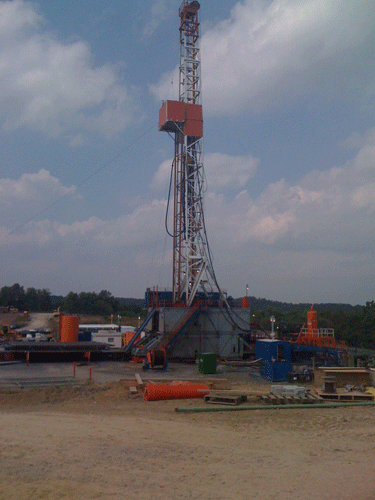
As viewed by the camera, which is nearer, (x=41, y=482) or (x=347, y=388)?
(x=41, y=482)

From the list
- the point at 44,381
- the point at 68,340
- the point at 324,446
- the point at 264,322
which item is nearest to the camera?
the point at 324,446

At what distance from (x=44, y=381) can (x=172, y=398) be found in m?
5.42

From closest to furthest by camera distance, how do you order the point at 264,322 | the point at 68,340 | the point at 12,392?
the point at 12,392 → the point at 68,340 → the point at 264,322

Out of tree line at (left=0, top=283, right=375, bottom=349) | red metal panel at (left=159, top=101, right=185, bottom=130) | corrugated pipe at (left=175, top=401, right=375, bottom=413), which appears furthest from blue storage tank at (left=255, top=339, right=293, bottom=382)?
tree line at (left=0, top=283, right=375, bottom=349)

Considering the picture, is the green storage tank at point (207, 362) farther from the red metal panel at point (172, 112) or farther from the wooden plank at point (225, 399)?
the red metal panel at point (172, 112)

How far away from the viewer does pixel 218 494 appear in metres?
6.25

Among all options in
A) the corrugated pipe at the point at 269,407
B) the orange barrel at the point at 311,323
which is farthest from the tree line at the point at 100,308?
the corrugated pipe at the point at 269,407

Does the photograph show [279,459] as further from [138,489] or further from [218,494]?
[138,489]

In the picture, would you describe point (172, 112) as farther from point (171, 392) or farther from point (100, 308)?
point (100, 308)

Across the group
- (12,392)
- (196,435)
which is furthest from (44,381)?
(196,435)

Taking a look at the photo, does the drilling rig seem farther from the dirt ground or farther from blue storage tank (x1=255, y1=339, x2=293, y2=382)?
the dirt ground

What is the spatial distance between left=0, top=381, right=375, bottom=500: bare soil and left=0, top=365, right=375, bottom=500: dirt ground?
2cm

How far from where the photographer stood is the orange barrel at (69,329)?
29.6 meters

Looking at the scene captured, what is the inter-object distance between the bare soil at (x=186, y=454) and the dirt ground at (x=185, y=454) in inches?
0.7
